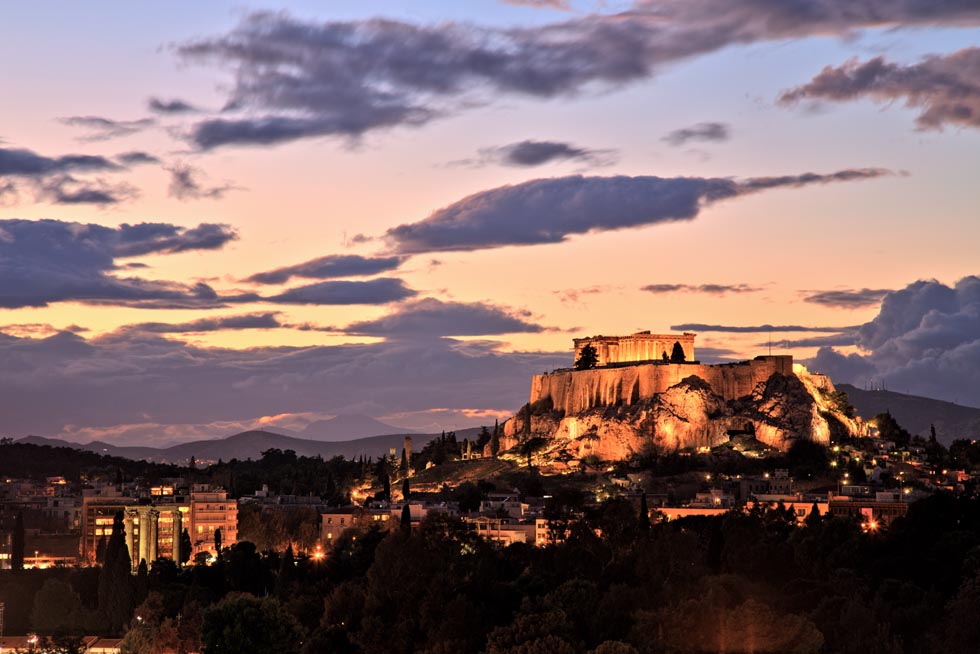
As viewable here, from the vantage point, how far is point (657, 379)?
142m

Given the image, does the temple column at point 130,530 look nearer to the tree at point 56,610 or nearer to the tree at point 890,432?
the tree at point 56,610

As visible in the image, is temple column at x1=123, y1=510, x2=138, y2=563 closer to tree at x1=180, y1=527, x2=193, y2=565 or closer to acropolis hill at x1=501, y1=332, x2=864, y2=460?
tree at x1=180, y1=527, x2=193, y2=565

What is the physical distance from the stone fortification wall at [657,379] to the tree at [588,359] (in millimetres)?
3601

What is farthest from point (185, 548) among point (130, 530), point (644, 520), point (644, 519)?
point (644, 520)

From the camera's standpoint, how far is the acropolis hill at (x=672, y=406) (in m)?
136

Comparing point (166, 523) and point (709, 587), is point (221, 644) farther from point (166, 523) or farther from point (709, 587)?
point (166, 523)

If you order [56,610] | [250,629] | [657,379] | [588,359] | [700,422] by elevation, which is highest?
[588,359]


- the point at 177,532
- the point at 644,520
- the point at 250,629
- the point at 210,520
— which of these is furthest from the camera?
the point at 210,520

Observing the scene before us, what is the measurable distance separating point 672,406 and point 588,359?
16.8 m

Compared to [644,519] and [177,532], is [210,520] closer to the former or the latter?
[177,532]

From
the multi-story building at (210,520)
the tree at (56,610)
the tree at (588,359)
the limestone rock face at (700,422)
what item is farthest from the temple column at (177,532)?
the tree at (588,359)

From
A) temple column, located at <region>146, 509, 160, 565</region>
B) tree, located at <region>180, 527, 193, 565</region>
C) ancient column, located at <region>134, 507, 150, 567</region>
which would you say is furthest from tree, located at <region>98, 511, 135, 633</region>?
temple column, located at <region>146, 509, 160, 565</region>

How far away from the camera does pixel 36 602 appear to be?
279 ft

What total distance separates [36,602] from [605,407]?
67.8 metres
